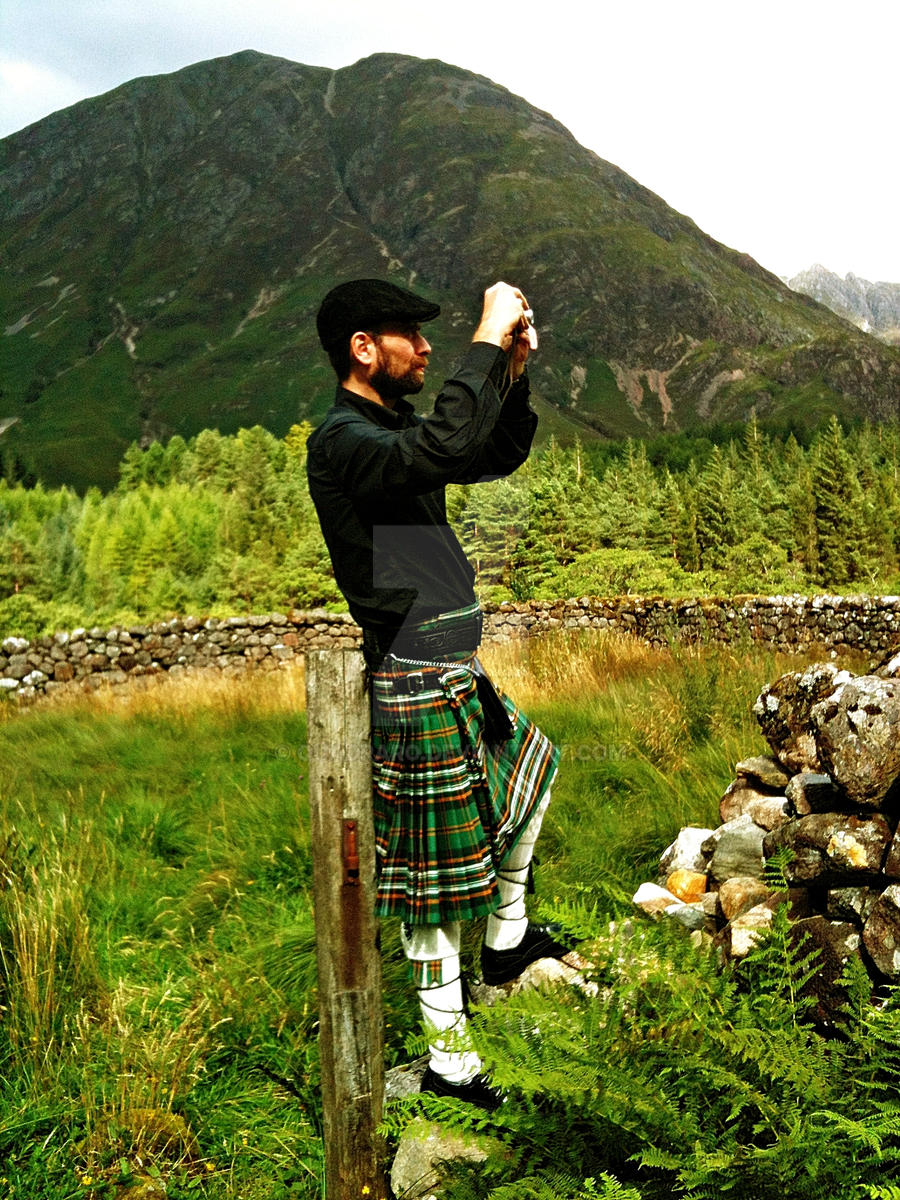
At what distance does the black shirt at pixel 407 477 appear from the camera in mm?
1614

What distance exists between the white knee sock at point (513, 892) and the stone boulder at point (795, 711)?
54.5 inches

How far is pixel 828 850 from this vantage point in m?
2.11

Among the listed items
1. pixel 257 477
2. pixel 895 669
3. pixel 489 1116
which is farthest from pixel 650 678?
pixel 257 477

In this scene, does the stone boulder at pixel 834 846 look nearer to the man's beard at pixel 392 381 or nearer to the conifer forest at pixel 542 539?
the man's beard at pixel 392 381

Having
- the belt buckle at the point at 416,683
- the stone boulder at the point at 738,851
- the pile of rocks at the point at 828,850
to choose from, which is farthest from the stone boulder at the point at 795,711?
the belt buckle at the point at 416,683

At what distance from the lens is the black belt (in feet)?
6.14

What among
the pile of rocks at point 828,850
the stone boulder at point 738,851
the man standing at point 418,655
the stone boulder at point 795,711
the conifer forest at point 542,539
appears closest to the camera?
the man standing at point 418,655

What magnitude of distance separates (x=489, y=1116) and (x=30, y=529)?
67.5 meters

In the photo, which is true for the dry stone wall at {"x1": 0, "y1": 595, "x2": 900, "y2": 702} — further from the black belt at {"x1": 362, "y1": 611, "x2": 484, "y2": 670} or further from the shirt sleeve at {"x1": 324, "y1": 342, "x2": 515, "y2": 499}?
the shirt sleeve at {"x1": 324, "y1": 342, "x2": 515, "y2": 499}

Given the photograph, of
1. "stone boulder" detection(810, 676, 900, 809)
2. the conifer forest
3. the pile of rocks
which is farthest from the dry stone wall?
"stone boulder" detection(810, 676, 900, 809)

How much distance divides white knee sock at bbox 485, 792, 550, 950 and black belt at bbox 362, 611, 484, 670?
1.93 feet

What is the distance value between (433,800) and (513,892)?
55 cm

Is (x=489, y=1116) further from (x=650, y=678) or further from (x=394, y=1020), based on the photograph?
(x=650, y=678)

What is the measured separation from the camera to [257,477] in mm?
51188
